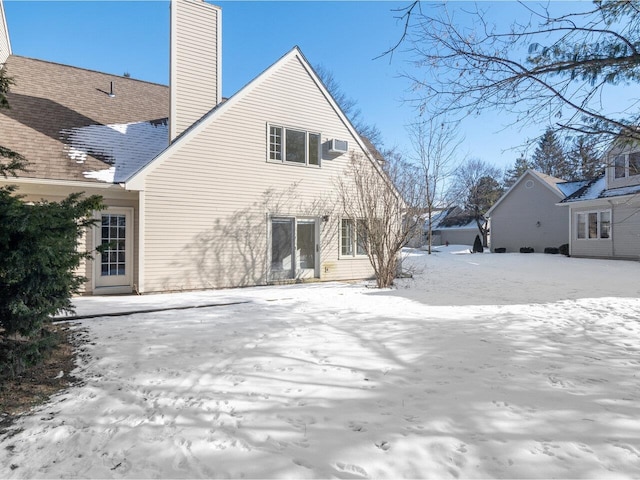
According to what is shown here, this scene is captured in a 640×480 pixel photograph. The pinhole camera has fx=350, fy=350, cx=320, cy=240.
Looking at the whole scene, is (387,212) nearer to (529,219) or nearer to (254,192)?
(254,192)

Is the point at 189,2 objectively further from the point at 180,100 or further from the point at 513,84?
the point at 513,84

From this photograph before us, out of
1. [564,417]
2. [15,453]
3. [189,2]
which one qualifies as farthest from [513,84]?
[189,2]

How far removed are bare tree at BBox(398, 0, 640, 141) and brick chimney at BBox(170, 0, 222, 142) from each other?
8.08 meters

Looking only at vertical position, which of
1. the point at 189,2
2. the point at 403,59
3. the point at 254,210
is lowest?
the point at 254,210

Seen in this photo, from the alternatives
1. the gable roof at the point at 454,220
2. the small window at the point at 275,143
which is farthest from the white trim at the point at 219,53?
the gable roof at the point at 454,220

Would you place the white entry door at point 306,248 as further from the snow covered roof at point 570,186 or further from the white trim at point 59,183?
the snow covered roof at point 570,186

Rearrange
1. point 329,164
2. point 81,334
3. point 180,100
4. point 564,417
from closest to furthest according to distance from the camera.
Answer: point 564,417, point 81,334, point 180,100, point 329,164

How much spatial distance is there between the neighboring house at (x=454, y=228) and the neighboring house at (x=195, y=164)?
96.1 feet

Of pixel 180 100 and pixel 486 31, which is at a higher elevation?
pixel 180 100

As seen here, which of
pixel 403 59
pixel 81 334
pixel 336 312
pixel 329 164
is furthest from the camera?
pixel 329 164

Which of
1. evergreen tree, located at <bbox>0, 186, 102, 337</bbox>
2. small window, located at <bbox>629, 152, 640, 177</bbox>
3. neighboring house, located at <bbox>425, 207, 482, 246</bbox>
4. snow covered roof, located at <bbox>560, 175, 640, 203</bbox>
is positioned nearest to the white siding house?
evergreen tree, located at <bbox>0, 186, 102, 337</bbox>

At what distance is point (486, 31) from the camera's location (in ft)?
12.4

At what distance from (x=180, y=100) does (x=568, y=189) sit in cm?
2234

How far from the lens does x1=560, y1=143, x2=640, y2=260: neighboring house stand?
16359mm
